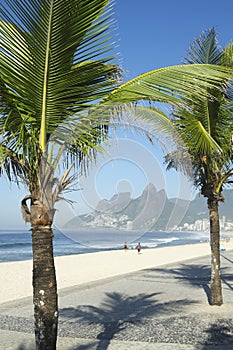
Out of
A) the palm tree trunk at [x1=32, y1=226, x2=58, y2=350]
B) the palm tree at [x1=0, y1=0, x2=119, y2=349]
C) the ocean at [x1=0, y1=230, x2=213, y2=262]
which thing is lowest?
the ocean at [x1=0, y1=230, x2=213, y2=262]

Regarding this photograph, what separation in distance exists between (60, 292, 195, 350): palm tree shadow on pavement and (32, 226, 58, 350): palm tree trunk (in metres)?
3.30

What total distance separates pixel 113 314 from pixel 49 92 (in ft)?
22.5

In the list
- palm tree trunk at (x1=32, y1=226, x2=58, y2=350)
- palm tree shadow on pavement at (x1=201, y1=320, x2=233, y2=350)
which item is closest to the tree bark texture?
palm tree trunk at (x1=32, y1=226, x2=58, y2=350)

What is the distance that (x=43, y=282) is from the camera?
373 cm

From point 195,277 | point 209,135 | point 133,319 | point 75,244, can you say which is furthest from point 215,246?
point 75,244

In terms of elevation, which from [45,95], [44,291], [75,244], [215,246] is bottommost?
[75,244]

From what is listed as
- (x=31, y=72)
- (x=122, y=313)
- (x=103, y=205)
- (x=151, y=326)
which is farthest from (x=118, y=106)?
(x=122, y=313)

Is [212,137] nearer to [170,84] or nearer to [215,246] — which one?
[215,246]

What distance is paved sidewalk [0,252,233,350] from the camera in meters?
7.04

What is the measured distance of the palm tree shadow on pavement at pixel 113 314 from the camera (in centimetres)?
786

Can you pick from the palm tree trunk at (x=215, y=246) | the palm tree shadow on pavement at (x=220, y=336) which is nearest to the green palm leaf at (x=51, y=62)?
the palm tree shadow on pavement at (x=220, y=336)

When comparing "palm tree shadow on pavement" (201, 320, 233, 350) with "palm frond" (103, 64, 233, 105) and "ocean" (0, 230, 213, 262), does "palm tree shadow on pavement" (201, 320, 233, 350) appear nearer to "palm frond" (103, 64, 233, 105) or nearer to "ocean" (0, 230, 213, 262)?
"palm frond" (103, 64, 233, 105)

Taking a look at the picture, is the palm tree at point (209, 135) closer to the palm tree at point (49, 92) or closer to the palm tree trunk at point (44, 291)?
the palm tree at point (49, 92)

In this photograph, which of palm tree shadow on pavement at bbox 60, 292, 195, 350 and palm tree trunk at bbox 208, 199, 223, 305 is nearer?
palm tree shadow on pavement at bbox 60, 292, 195, 350
